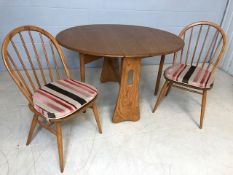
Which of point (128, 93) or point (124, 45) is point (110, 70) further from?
point (124, 45)

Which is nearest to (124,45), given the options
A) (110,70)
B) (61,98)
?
(61,98)

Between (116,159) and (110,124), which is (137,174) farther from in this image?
(110,124)

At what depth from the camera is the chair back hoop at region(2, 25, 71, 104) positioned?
1328mm

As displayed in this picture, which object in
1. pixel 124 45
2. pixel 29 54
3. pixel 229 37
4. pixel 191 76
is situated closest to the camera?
pixel 124 45

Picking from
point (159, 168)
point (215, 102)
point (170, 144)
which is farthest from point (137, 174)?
point (215, 102)

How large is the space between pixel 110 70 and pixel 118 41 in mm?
817

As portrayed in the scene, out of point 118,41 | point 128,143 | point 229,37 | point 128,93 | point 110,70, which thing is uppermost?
point 118,41

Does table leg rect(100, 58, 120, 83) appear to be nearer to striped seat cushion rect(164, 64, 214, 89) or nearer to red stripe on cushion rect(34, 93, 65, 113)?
striped seat cushion rect(164, 64, 214, 89)

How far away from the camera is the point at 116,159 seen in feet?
5.16

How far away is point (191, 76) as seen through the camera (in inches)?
73.0

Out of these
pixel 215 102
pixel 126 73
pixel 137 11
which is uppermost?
pixel 137 11

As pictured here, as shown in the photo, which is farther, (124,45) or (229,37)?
(229,37)

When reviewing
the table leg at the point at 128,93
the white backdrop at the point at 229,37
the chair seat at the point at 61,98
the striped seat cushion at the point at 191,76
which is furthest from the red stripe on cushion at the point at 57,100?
the white backdrop at the point at 229,37

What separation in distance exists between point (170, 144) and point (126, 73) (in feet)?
2.28
